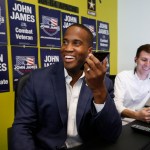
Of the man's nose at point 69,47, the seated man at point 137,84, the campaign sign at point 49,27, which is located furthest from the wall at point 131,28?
the man's nose at point 69,47

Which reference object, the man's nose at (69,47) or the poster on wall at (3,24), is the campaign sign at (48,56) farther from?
the man's nose at (69,47)

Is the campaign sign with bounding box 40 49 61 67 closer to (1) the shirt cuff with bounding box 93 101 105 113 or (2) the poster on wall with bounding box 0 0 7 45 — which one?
(2) the poster on wall with bounding box 0 0 7 45

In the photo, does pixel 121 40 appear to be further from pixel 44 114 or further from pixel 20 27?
pixel 44 114

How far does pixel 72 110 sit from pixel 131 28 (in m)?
2.29

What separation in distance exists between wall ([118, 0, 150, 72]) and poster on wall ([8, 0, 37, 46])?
1.62 m

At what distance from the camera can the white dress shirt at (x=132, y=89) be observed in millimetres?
2111

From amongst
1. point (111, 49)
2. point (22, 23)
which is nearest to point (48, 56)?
point (22, 23)

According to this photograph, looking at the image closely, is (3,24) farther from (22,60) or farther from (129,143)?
(129,143)

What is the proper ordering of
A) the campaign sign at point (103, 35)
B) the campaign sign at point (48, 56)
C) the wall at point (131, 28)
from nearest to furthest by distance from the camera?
the campaign sign at point (48, 56), the campaign sign at point (103, 35), the wall at point (131, 28)

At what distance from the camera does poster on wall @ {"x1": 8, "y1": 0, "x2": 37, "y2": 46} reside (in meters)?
1.89

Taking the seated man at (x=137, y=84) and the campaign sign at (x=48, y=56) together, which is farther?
the campaign sign at (x=48, y=56)

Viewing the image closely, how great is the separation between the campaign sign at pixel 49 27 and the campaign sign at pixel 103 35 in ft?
2.48

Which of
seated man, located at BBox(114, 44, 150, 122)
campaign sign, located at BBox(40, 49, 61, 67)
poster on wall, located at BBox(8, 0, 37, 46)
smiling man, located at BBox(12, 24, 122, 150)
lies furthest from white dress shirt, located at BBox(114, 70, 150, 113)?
poster on wall, located at BBox(8, 0, 37, 46)

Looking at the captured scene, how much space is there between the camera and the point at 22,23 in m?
1.98
